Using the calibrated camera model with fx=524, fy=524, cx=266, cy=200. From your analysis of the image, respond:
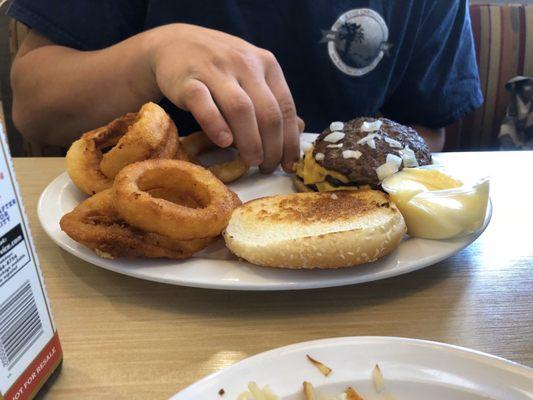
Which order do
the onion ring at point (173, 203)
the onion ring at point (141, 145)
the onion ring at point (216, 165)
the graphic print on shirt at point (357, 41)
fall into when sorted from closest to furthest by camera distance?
the onion ring at point (173, 203) < the onion ring at point (141, 145) < the onion ring at point (216, 165) < the graphic print on shirt at point (357, 41)

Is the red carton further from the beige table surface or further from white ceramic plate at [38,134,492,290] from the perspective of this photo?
white ceramic plate at [38,134,492,290]

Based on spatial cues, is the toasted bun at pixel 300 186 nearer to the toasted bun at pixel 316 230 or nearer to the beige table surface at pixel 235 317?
the toasted bun at pixel 316 230

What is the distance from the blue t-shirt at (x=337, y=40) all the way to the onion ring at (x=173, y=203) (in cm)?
63

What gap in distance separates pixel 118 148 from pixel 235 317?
1.21ft

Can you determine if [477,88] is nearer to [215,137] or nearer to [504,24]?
[504,24]

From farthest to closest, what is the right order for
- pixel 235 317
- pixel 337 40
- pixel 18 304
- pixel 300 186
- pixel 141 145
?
pixel 337 40
pixel 300 186
pixel 141 145
pixel 235 317
pixel 18 304

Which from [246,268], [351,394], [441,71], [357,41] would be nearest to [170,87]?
[246,268]

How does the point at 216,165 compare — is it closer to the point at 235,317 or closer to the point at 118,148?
the point at 118,148

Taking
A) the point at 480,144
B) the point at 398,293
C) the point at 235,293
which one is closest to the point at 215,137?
the point at 235,293

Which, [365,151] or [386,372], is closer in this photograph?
[386,372]

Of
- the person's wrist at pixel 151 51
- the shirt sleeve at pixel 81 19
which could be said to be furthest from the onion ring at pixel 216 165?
the shirt sleeve at pixel 81 19

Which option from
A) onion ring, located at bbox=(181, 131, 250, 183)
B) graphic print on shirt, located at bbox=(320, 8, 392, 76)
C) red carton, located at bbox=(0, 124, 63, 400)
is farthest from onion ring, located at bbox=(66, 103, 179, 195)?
graphic print on shirt, located at bbox=(320, 8, 392, 76)

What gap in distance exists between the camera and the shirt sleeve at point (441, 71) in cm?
152

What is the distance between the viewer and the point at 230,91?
3.11ft
